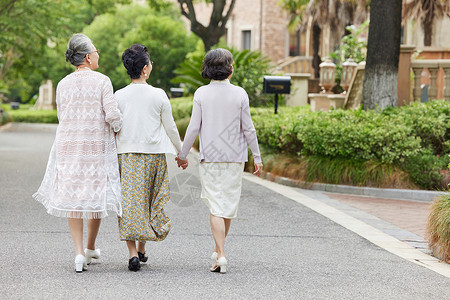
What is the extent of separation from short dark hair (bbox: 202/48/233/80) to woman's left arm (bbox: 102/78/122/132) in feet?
2.57

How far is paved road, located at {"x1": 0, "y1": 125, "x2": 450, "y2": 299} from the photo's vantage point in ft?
18.2

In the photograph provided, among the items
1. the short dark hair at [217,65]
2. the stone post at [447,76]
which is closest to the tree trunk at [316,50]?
the stone post at [447,76]

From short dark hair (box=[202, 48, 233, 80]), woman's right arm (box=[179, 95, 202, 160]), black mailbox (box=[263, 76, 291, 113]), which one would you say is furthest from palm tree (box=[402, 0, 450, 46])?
woman's right arm (box=[179, 95, 202, 160])

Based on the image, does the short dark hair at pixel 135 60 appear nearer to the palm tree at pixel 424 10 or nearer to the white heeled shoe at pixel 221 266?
the white heeled shoe at pixel 221 266

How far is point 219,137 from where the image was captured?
627cm

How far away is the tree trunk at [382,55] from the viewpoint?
13.9 m

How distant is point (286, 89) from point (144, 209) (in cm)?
1073

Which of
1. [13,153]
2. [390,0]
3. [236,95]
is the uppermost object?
[390,0]

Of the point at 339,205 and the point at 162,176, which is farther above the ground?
the point at 162,176

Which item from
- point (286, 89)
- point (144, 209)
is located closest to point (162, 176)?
point (144, 209)

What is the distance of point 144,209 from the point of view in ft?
20.2

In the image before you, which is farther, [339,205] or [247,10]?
[247,10]

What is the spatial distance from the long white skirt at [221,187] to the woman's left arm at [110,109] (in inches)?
31.2

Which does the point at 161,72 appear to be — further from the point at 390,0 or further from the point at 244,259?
the point at 244,259
